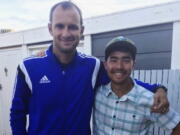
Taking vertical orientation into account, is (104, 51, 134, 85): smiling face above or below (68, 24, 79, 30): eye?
below

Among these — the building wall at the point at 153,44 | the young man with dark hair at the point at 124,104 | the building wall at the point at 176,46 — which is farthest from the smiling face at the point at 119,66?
the building wall at the point at 153,44

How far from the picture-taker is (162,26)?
3.13m

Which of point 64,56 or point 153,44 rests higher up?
point 153,44

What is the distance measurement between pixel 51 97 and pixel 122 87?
550mm

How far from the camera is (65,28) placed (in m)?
1.76

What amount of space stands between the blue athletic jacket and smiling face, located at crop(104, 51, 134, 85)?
0.70 ft

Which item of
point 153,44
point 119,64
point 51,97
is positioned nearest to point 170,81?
point 153,44

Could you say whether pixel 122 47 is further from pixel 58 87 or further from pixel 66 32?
pixel 58 87

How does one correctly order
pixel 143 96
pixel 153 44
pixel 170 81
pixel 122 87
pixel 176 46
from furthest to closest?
pixel 153 44, pixel 176 46, pixel 170 81, pixel 122 87, pixel 143 96

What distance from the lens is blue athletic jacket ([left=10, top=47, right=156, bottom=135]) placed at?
1747 millimetres

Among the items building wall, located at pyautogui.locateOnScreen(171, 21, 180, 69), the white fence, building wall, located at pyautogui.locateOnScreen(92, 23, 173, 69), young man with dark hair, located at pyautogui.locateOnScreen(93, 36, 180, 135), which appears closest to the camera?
young man with dark hair, located at pyautogui.locateOnScreen(93, 36, 180, 135)

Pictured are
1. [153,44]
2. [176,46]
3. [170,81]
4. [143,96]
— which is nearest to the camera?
[143,96]

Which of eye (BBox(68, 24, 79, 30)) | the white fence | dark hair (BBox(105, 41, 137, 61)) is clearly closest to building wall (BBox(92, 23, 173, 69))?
the white fence

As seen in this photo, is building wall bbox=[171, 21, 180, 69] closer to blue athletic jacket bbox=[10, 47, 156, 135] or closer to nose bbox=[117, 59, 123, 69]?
blue athletic jacket bbox=[10, 47, 156, 135]
